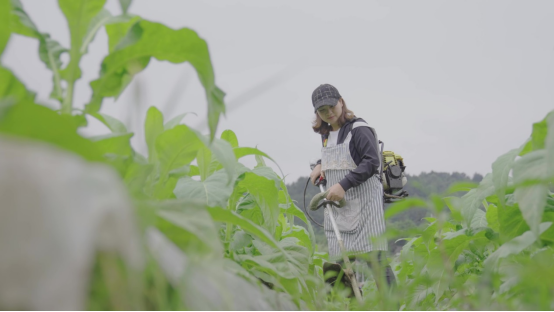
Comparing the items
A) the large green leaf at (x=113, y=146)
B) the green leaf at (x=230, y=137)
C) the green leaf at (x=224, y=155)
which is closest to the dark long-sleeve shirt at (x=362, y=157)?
the green leaf at (x=230, y=137)

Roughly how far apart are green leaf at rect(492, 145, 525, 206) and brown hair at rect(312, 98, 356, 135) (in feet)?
10.2

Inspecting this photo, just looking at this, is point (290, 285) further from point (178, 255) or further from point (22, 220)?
point (22, 220)

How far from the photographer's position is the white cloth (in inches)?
185

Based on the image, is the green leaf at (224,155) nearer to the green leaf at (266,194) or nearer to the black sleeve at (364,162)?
the green leaf at (266,194)

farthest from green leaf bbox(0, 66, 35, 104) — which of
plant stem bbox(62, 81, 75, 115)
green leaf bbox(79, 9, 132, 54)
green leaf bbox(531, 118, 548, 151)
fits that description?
green leaf bbox(531, 118, 548, 151)

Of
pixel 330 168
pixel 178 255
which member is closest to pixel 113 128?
pixel 178 255

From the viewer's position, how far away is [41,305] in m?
0.48

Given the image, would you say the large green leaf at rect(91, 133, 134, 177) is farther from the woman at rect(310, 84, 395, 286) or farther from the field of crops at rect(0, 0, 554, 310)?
the woman at rect(310, 84, 395, 286)

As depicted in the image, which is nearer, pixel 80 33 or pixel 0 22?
pixel 0 22

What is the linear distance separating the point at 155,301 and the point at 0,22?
0.64 meters

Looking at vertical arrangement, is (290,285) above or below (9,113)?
below

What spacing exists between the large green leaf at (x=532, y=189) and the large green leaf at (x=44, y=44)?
1081 mm

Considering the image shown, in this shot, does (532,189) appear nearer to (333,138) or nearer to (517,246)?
(517,246)

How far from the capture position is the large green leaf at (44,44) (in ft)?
3.98
